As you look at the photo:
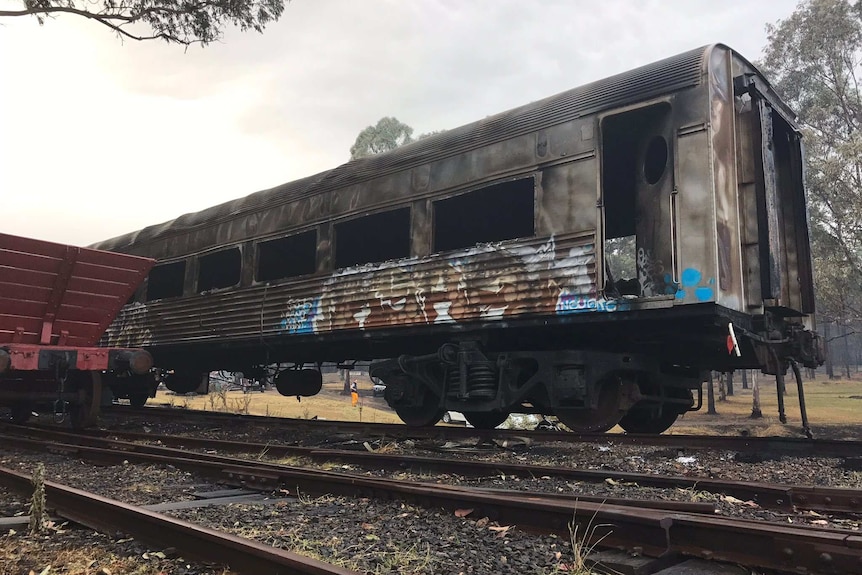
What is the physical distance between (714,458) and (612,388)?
4.84ft

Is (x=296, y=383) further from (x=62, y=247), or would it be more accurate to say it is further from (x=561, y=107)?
(x=561, y=107)

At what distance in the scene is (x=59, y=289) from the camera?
25.4 ft

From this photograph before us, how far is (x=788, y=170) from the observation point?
25.4 feet

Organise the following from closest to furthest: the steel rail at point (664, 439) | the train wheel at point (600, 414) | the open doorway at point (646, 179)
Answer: the steel rail at point (664, 439)
the open doorway at point (646, 179)
the train wheel at point (600, 414)

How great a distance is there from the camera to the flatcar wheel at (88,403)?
28.4 ft

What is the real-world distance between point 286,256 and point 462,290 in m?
4.77

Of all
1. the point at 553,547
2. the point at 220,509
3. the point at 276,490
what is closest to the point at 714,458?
the point at 553,547

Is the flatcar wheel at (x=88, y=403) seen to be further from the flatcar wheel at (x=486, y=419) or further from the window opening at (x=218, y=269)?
the flatcar wheel at (x=486, y=419)

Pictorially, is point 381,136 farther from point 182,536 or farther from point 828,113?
point 182,536

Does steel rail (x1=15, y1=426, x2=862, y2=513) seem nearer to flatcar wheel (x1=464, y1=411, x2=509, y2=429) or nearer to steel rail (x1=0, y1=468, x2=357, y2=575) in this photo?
steel rail (x1=0, y1=468, x2=357, y2=575)

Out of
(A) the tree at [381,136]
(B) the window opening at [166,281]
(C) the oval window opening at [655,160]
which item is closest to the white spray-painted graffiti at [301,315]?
(B) the window opening at [166,281]

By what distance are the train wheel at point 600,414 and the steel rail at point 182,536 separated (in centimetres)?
473

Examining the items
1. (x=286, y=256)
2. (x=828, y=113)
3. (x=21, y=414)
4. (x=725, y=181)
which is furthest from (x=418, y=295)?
(x=828, y=113)

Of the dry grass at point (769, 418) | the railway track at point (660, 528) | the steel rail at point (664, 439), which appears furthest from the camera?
the dry grass at point (769, 418)
